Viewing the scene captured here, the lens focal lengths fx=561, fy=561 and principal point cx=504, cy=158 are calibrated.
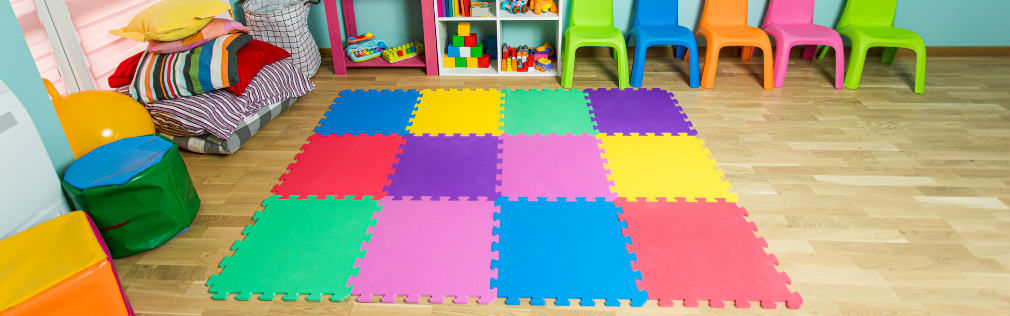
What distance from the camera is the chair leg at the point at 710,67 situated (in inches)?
143

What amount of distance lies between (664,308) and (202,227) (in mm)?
1839

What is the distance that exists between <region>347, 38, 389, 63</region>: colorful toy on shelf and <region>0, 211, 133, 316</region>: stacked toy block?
2.49 meters

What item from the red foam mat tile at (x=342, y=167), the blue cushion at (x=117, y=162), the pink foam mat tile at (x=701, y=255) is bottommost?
the pink foam mat tile at (x=701, y=255)

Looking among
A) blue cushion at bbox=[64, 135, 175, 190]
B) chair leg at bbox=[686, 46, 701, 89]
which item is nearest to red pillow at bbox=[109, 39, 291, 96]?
blue cushion at bbox=[64, 135, 175, 190]

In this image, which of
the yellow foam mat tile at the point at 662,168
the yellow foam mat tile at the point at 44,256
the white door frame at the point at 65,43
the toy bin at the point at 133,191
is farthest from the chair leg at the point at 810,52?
the white door frame at the point at 65,43

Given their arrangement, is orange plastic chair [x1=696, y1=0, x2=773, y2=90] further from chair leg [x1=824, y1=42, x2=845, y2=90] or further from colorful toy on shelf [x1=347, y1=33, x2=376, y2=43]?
colorful toy on shelf [x1=347, y1=33, x2=376, y2=43]

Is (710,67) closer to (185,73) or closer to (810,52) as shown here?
(810,52)

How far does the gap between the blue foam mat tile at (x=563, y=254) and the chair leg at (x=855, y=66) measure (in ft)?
7.55

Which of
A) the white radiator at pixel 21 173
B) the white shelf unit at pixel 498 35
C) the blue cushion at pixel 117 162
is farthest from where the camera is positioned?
the white shelf unit at pixel 498 35

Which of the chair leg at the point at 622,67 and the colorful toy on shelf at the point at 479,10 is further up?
the colorful toy on shelf at the point at 479,10

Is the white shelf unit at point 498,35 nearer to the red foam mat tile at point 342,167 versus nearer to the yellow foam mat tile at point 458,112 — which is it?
the yellow foam mat tile at point 458,112

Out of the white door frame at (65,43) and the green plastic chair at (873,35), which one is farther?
the green plastic chair at (873,35)

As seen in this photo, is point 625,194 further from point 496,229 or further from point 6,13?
point 6,13

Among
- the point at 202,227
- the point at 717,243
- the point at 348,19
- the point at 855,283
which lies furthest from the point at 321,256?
the point at 348,19
